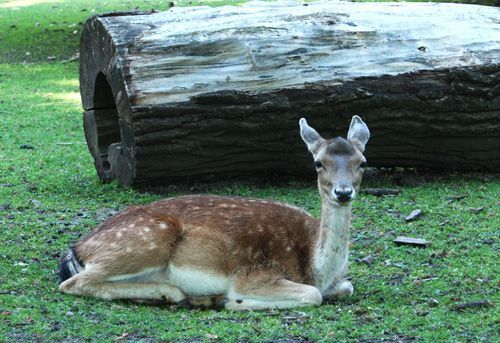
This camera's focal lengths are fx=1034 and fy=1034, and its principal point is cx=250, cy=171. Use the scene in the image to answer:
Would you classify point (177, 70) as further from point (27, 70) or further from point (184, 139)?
point (27, 70)

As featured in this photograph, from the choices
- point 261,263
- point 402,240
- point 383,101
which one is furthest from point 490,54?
point 261,263

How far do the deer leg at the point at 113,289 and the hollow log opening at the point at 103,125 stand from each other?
11.8 feet

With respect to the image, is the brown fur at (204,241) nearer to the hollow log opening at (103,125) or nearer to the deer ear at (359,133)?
the deer ear at (359,133)

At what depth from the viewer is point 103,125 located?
10422mm

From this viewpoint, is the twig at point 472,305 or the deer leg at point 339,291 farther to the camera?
the deer leg at point 339,291

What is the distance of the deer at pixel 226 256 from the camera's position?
265 inches

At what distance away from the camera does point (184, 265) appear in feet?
22.4

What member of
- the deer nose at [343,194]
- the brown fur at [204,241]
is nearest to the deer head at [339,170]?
the deer nose at [343,194]

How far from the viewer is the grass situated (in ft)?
19.8

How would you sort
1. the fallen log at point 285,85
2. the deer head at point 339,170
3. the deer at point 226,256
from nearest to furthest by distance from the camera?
the deer head at point 339,170 < the deer at point 226,256 < the fallen log at point 285,85

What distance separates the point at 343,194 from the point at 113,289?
64.6 inches

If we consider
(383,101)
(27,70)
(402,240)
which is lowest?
(27,70)

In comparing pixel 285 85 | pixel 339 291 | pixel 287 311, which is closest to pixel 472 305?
pixel 339 291

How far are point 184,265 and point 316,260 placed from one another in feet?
2.87
